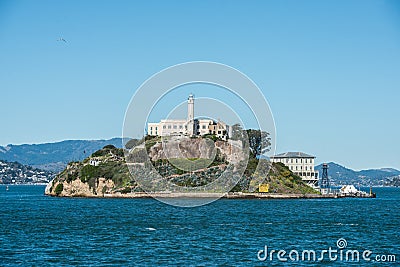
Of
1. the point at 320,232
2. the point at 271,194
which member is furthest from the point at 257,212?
the point at 271,194

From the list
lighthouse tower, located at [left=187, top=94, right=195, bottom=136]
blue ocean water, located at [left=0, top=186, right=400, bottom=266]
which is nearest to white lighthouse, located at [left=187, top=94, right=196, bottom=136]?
lighthouse tower, located at [left=187, top=94, right=195, bottom=136]

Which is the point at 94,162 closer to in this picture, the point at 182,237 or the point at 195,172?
the point at 195,172

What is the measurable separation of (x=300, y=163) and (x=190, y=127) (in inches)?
1078

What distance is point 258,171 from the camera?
132m

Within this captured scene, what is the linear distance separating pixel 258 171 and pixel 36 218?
64132 mm

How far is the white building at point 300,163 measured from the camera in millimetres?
157625

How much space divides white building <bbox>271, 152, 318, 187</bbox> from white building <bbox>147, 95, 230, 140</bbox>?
46.2ft

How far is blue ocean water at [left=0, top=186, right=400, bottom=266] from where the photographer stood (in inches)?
1670

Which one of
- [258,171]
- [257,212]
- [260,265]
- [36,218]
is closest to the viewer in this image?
[260,265]

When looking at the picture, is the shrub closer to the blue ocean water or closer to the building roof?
the building roof

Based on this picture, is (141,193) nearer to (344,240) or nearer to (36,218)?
(36,218)

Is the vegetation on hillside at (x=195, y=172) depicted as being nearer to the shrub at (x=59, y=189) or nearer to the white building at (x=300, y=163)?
the shrub at (x=59, y=189)

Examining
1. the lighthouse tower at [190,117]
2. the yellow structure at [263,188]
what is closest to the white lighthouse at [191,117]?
the lighthouse tower at [190,117]

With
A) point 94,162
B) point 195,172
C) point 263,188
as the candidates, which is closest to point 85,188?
point 94,162
